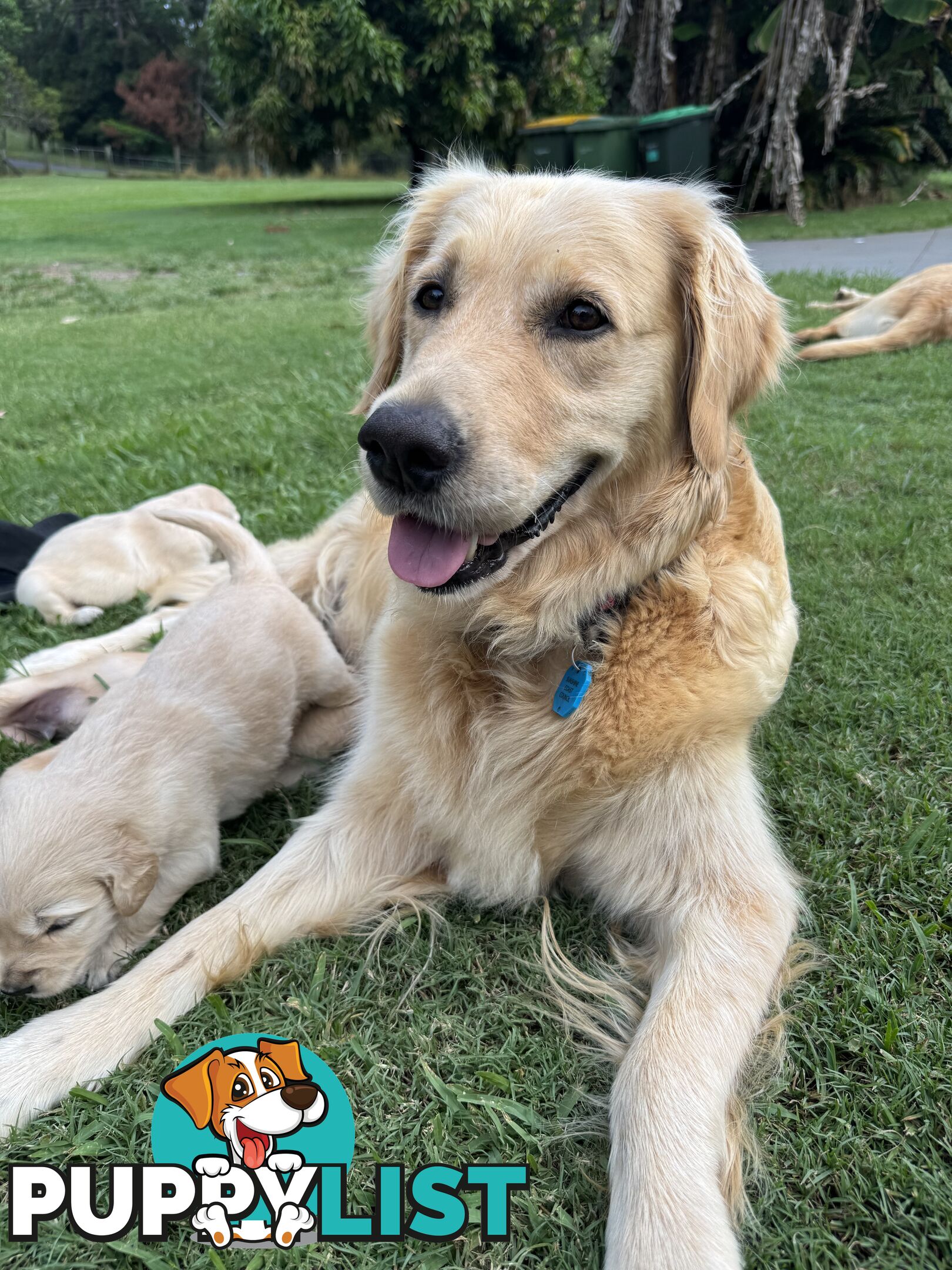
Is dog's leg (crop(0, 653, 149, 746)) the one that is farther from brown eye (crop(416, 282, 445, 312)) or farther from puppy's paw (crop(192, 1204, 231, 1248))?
puppy's paw (crop(192, 1204, 231, 1248))

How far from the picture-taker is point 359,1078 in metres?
1.70

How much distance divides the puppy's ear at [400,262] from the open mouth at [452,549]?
0.73 m

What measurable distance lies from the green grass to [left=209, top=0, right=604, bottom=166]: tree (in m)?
16.6

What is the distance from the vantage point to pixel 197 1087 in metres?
1.66

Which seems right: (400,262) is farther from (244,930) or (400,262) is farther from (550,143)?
(550,143)

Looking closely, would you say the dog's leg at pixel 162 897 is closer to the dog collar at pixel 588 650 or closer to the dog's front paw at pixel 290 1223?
the dog's front paw at pixel 290 1223

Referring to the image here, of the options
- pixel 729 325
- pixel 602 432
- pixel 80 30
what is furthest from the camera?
pixel 80 30

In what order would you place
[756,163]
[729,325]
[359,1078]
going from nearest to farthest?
1. [359,1078]
2. [729,325]
3. [756,163]

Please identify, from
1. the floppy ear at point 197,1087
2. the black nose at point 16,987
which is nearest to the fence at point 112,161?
the black nose at point 16,987

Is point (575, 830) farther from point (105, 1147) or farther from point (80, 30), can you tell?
point (80, 30)

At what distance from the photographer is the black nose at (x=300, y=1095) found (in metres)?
1.62

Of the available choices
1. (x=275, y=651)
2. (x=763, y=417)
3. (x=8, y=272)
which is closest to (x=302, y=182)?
(x=8, y=272)

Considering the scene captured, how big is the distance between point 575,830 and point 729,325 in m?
1.31

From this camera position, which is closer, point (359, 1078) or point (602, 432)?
point (359, 1078)
